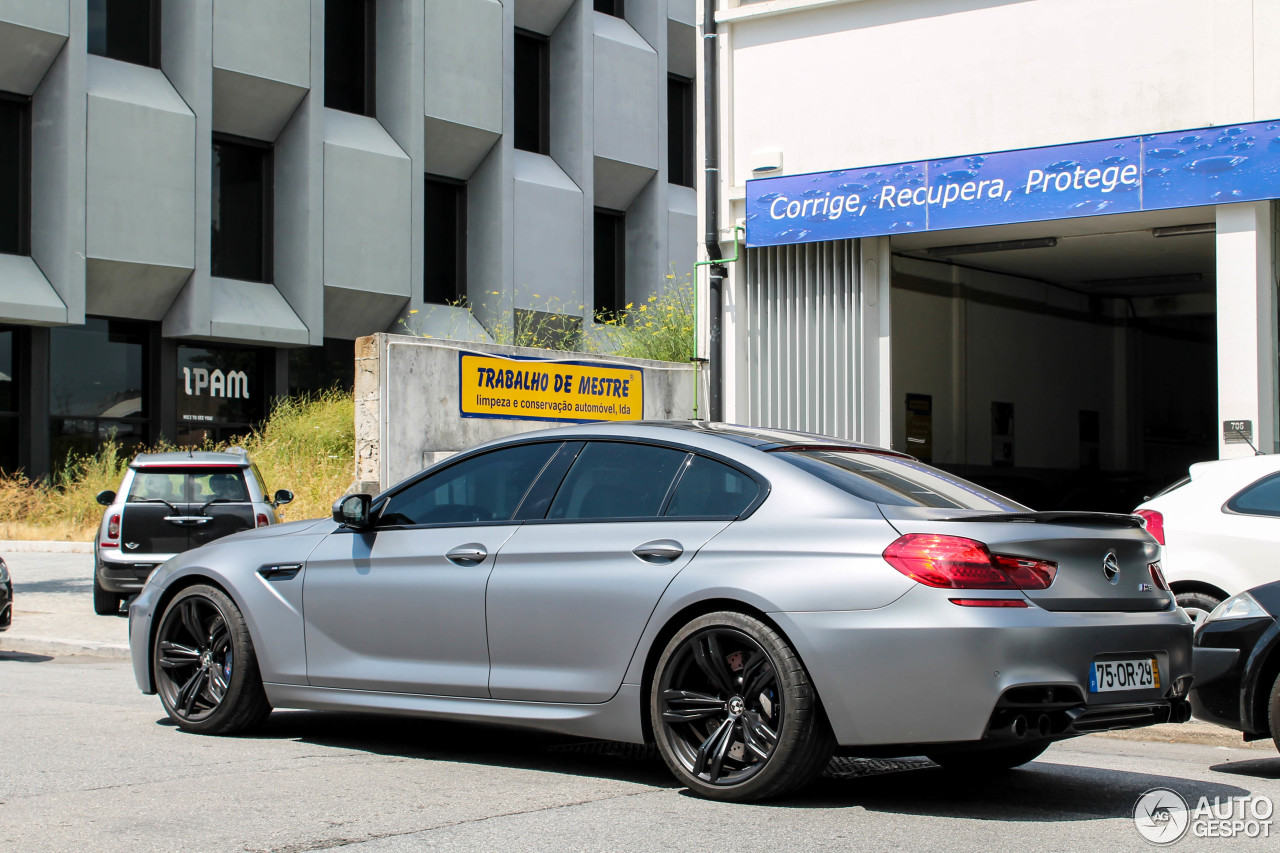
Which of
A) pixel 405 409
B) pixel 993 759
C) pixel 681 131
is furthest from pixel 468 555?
pixel 681 131

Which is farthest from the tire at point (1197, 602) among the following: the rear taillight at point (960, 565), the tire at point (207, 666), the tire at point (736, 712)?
Answer: the tire at point (207, 666)

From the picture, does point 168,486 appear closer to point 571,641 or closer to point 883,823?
point 571,641

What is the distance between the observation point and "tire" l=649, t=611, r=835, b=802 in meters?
5.15

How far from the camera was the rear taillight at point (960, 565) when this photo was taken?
500cm

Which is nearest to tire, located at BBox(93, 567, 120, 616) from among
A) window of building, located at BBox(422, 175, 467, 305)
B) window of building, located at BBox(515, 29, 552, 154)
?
window of building, located at BBox(422, 175, 467, 305)

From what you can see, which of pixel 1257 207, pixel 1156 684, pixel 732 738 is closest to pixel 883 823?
pixel 732 738

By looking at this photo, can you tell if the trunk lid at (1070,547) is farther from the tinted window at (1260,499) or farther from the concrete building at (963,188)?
the concrete building at (963,188)

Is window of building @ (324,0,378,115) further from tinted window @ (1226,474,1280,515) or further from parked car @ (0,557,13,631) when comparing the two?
tinted window @ (1226,474,1280,515)

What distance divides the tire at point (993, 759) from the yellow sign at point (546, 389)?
33.5 feet

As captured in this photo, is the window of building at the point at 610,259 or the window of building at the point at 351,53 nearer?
the window of building at the point at 351,53

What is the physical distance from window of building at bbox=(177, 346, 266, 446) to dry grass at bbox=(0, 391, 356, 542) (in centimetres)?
192

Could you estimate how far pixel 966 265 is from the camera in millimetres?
18266

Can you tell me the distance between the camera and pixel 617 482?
6.05 m

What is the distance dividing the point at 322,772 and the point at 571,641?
1.24 metres
